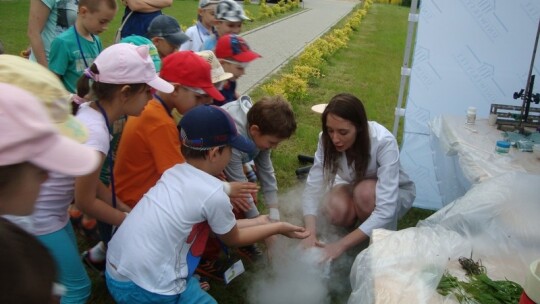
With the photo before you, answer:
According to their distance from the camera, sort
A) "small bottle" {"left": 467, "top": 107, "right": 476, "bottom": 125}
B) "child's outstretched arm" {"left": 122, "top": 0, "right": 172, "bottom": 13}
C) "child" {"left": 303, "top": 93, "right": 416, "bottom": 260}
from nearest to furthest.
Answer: "child" {"left": 303, "top": 93, "right": 416, "bottom": 260} < "small bottle" {"left": 467, "top": 107, "right": 476, "bottom": 125} < "child's outstretched arm" {"left": 122, "top": 0, "right": 172, "bottom": 13}

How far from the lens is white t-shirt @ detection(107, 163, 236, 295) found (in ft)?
5.71

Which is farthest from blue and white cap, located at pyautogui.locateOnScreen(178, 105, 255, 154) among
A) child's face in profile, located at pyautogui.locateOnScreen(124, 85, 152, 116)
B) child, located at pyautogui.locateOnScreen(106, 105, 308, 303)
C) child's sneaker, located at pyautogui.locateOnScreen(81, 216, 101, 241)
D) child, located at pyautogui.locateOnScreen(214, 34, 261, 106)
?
child, located at pyautogui.locateOnScreen(214, 34, 261, 106)

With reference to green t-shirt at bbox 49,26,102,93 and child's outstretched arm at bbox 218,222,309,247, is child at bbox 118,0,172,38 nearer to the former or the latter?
green t-shirt at bbox 49,26,102,93

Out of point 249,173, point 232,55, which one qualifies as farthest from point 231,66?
point 249,173

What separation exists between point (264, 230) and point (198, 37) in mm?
2280

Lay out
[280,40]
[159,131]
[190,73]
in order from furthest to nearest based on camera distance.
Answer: [280,40] → [190,73] → [159,131]

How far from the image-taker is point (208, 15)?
3811 millimetres

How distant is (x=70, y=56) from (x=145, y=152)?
3.11 feet

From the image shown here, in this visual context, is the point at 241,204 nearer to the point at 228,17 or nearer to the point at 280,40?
the point at 228,17

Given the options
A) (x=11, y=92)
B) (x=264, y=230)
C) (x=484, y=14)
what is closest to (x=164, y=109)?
(x=264, y=230)

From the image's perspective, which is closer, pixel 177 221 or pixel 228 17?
pixel 177 221

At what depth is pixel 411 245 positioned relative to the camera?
5.84ft

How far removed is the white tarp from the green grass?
6050 millimetres

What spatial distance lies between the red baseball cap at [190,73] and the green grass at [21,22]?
19.5 ft
